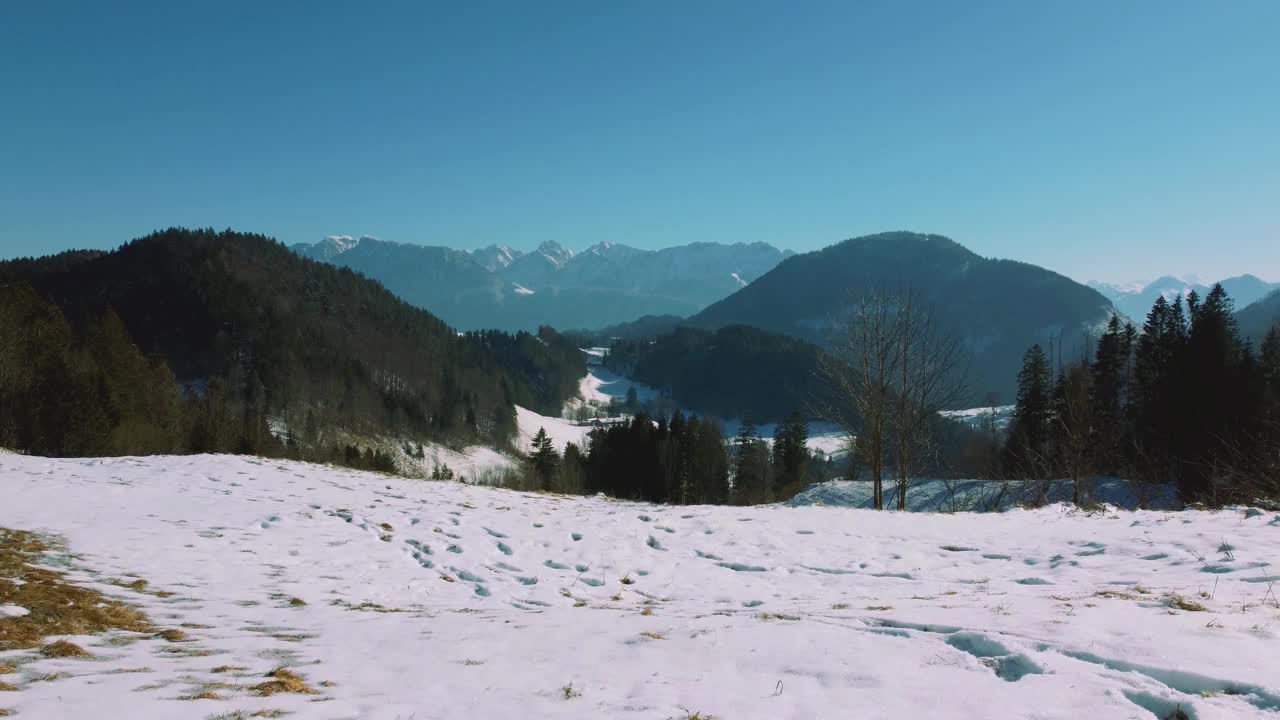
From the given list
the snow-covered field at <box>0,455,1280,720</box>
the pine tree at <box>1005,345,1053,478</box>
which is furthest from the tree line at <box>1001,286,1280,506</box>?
the snow-covered field at <box>0,455,1280,720</box>

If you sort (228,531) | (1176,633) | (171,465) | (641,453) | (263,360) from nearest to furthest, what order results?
1. (1176,633)
2. (228,531)
3. (171,465)
4. (641,453)
5. (263,360)

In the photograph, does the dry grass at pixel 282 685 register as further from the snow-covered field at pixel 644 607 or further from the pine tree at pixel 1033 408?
the pine tree at pixel 1033 408

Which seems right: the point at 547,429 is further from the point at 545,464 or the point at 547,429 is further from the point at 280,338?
the point at 545,464

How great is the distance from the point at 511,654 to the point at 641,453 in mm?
67846

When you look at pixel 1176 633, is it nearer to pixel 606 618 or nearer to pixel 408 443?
pixel 606 618

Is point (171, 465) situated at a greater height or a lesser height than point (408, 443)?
greater

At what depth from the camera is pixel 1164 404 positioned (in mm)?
41250

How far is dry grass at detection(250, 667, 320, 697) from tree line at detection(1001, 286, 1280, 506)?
24611mm

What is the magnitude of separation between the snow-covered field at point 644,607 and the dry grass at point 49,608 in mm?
384

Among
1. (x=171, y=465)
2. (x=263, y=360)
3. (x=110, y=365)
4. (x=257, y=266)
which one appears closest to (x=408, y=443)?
A: (x=263, y=360)

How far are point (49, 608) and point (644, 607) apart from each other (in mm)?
6350

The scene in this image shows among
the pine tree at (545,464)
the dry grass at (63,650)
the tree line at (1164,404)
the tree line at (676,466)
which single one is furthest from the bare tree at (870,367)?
the pine tree at (545,464)

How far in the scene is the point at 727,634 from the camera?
573 cm

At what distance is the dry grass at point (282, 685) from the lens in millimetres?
4348
